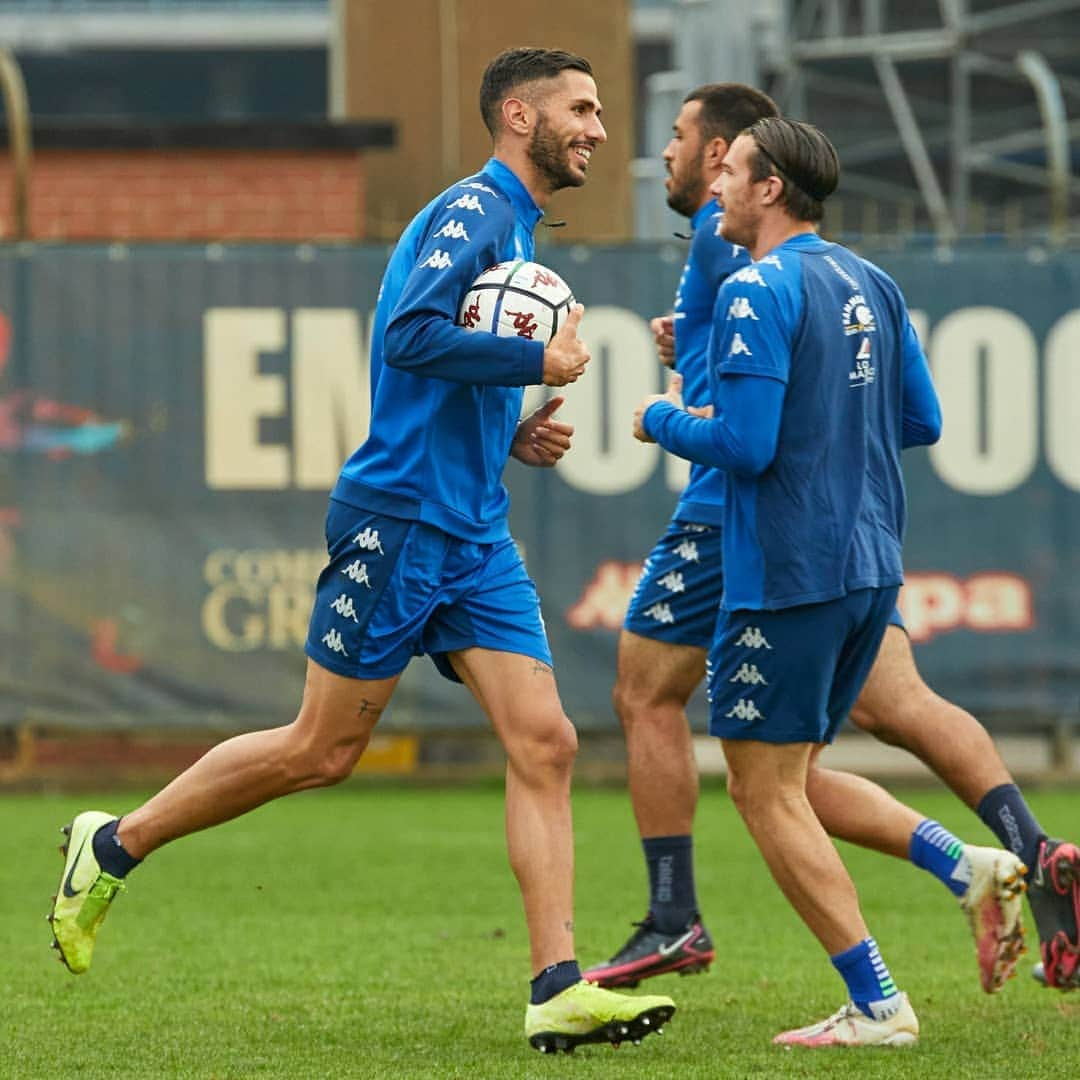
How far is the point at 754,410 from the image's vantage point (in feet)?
18.8

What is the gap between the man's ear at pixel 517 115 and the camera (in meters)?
6.10

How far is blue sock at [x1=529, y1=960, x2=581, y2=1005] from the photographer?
572cm

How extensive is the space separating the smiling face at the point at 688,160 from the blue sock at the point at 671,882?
6.12 feet

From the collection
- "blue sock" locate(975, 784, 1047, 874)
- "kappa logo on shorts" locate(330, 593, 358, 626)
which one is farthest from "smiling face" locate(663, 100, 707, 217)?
"blue sock" locate(975, 784, 1047, 874)

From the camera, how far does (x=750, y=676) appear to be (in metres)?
5.89

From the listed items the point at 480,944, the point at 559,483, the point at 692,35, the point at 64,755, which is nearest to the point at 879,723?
the point at 480,944

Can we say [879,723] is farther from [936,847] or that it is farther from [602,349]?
[602,349]

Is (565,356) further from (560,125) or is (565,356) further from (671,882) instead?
(671,882)

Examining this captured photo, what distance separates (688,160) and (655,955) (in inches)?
90.3

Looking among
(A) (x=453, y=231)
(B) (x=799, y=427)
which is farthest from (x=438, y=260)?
(B) (x=799, y=427)

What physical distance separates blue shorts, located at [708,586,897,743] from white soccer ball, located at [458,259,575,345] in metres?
0.84

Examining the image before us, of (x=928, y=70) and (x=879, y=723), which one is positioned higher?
(x=928, y=70)

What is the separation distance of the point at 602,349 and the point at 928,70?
19.0m

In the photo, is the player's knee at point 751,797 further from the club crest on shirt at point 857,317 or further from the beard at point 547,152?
the beard at point 547,152
